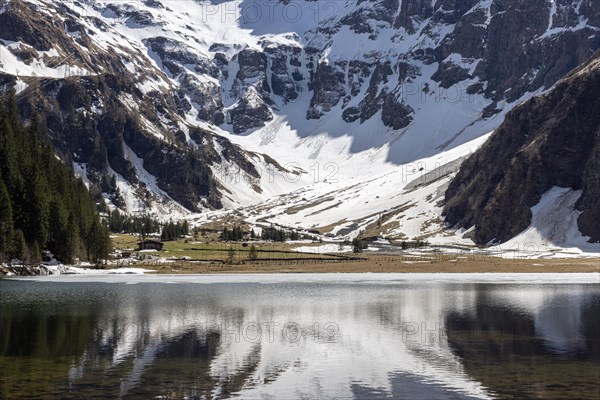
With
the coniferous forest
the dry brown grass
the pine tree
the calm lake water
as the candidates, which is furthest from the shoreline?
the calm lake water

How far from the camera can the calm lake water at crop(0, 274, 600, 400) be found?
147ft

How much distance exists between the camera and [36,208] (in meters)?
145

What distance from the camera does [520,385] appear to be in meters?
44.4

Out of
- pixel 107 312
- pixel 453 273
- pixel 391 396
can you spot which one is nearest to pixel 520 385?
pixel 391 396

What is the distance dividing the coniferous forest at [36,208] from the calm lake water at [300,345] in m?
36.0

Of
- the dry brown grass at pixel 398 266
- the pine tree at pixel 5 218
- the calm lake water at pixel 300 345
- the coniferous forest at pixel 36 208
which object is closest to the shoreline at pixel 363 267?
the dry brown grass at pixel 398 266

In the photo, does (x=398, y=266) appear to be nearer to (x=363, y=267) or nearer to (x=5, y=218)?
(x=363, y=267)

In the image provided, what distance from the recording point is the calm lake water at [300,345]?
4472cm

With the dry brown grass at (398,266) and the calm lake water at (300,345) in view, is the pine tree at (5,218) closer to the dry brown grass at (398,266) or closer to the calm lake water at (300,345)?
the calm lake water at (300,345)

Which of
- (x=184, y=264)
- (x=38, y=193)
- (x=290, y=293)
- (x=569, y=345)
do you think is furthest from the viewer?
(x=184, y=264)

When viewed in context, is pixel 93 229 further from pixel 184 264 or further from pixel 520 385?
pixel 520 385

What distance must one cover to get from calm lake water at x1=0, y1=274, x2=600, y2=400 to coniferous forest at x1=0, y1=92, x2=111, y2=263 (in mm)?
35952

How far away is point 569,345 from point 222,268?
11294 centimetres

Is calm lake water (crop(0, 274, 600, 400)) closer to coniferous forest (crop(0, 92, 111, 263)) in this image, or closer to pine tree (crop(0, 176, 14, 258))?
pine tree (crop(0, 176, 14, 258))
